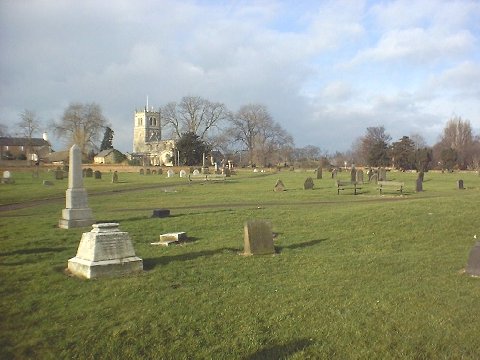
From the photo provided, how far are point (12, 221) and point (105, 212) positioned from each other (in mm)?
3773

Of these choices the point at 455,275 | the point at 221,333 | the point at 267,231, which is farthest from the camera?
the point at 267,231

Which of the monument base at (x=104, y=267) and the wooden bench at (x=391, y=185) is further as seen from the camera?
the wooden bench at (x=391, y=185)

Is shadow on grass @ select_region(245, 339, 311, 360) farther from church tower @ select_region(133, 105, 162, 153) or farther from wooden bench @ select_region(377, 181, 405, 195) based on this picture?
church tower @ select_region(133, 105, 162, 153)

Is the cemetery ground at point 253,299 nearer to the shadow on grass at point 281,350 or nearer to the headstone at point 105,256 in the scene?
the shadow on grass at point 281,350

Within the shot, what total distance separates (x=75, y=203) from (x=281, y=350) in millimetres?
10843

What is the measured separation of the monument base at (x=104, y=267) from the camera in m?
7.54

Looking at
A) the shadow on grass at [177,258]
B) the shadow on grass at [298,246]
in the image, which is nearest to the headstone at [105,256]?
the shadow on grass at [177,258]

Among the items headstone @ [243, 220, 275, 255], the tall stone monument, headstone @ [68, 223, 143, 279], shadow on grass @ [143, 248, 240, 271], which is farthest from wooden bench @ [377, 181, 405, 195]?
headstone @ [68, 223, 143, 279]

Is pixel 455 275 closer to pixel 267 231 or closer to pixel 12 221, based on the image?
pixel 267 231

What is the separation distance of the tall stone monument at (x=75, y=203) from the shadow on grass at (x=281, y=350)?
10221 millimetres

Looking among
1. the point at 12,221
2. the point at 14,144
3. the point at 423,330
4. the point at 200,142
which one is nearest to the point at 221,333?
the point at 423,330

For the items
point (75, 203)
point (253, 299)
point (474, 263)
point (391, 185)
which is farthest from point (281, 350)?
point (391, 185)

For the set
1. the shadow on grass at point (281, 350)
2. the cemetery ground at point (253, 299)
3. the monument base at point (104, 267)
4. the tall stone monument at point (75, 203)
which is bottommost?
the shadow on grass at point (281, 350)

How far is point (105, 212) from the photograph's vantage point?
18.0 m
